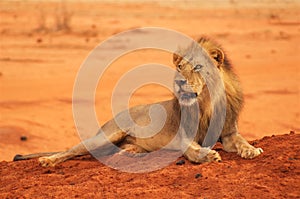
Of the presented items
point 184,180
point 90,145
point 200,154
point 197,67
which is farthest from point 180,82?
point 90,145

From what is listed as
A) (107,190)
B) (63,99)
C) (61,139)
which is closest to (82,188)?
(107,190)

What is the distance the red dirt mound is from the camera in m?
5.39

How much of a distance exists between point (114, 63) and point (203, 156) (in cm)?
1160

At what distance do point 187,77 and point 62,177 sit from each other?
63.1 inches

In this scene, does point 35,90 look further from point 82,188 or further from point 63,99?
point 82,188

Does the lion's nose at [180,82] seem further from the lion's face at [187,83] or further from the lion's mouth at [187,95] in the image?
the lion's mouth at [187,95]

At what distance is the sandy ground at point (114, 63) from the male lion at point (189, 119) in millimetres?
323

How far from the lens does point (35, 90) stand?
14.2m

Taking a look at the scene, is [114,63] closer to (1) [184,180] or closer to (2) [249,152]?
(2) [249,152]

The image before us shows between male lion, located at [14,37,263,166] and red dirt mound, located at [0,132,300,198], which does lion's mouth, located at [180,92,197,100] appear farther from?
red dirt mound, located at [0,132,300,198]

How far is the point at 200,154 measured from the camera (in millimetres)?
6312

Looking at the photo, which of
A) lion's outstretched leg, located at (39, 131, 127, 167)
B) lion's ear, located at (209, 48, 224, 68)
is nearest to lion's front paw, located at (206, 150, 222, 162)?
lion's ear, located at (209, 48, 224, 68)

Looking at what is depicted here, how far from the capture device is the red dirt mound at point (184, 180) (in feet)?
17.7

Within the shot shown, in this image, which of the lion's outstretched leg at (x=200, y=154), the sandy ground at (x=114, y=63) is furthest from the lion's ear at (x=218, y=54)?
the sandy ground at (x=114, y=63)
